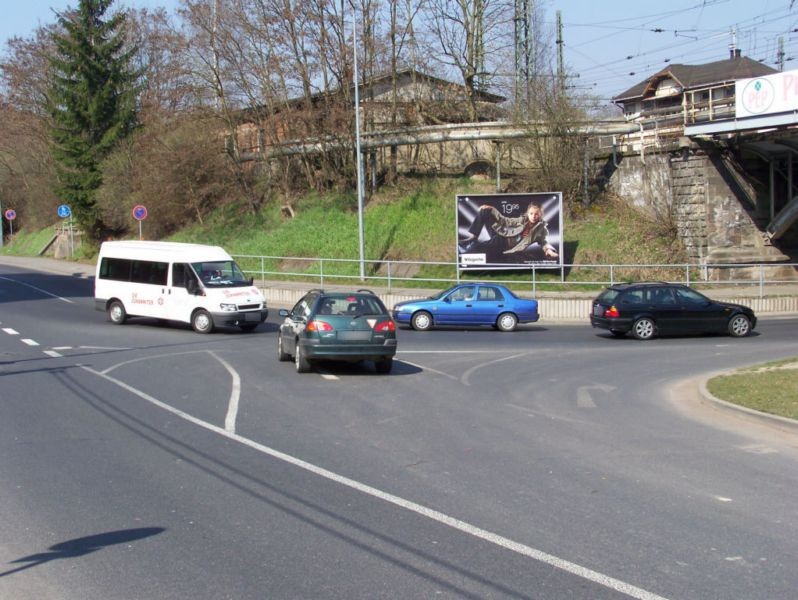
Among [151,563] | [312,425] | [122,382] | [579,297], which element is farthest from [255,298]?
[151,563]

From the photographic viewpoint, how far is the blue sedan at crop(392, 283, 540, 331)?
25.0 metres

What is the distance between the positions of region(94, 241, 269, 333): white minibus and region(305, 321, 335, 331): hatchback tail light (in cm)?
814

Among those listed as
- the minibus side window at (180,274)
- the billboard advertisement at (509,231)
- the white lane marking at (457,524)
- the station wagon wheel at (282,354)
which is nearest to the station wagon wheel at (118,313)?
the minibus side window at (180,274)

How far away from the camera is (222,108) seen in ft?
140

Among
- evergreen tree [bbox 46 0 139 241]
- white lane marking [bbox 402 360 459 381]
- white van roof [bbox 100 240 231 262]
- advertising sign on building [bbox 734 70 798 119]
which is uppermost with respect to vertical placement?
evergreen tree [bbox 46 0 139 241]

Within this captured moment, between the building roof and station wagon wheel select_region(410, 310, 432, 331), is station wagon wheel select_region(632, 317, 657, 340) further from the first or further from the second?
the building roof

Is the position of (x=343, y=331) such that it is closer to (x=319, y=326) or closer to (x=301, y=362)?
(x=319, y=326)

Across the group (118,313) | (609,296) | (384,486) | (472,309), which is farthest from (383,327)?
(118,313)

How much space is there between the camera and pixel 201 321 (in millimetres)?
23484

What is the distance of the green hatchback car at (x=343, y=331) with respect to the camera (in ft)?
50.6

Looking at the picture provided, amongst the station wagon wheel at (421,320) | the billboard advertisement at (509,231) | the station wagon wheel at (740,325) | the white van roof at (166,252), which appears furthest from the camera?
the billboard advertisement at (509,231)

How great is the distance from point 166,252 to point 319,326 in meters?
10.4

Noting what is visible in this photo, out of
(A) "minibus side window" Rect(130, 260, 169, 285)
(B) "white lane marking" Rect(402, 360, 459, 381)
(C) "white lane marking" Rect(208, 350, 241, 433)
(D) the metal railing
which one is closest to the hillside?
(D) the metal railing

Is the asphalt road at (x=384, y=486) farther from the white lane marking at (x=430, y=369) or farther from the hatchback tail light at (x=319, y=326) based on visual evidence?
the hatchback tail light at (x=319, y=326)
